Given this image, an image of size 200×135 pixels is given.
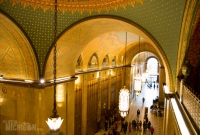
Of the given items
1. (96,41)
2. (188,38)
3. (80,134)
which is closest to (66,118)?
(80,134)

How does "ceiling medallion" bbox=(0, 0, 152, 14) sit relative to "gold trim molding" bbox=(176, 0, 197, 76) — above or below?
above

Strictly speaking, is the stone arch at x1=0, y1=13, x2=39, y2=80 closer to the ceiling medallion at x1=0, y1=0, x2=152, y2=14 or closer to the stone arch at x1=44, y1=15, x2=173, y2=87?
the stone arch at x1=44, y1=15, x2=173, y2=87

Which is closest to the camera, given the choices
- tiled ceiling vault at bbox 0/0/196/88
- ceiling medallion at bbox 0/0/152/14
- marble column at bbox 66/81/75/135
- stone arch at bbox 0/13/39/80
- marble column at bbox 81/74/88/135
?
tiled ceiling vault at bbox 0/0/196/88

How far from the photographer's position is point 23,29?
6.38 meters

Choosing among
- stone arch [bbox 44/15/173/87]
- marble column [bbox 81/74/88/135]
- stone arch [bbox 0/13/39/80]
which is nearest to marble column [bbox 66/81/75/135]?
stone arch [bbox 44/15/173/87]

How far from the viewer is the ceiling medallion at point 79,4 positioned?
568 centimetres

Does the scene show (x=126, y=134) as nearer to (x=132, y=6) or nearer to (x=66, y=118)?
(x=66, y=118)

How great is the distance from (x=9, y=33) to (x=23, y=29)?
65cm

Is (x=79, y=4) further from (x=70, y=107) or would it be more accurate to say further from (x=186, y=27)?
(x=70, y=107)

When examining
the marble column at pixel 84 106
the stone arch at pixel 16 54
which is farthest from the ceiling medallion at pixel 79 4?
the marble column at pixel 84 106

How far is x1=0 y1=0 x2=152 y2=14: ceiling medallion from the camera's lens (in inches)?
224

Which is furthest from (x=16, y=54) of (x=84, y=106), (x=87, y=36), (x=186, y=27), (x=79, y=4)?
(x=186, y=27)

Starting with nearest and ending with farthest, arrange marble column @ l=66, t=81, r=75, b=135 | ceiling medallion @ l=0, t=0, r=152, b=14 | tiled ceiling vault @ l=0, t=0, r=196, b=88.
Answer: tiled ceiling vault @ l=0, t=0, r=196, b=88, ceiling medallion @ l=0, t=0, r=152, b=14, marble column @ l=66, t=81, r=75, b=135

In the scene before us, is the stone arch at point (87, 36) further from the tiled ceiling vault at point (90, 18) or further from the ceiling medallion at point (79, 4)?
the ceiling medallion at point (79, 4)
